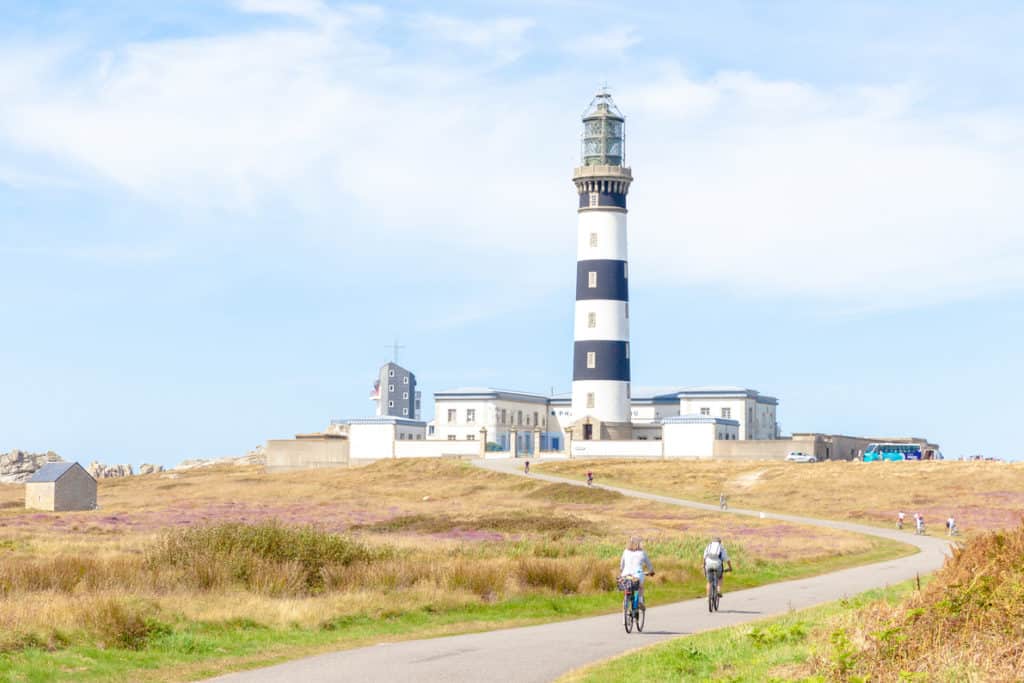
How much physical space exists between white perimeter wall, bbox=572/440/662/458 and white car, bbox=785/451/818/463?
10.8 m

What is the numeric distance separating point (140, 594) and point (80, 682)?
25.1ft

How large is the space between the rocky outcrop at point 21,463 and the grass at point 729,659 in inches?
5081

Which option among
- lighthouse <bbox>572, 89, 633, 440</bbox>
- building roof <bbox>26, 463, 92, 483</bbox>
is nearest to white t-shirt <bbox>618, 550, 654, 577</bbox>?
building roof <bbox>26, 463, 92, 483</bbox>

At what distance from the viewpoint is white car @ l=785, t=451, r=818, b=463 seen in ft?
331

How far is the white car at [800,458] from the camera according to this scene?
100969mm

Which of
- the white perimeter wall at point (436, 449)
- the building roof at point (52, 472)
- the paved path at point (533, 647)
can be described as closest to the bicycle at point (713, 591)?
the paved path at point (533, 647)

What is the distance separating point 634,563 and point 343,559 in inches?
376

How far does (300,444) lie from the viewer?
384 feet

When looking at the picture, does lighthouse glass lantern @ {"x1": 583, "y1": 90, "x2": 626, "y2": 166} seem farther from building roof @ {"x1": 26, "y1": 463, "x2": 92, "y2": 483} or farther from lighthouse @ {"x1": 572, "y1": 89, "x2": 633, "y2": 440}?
building roof @ {"x1": 26, "y1": 463, "x2": 92, "y2": 483}

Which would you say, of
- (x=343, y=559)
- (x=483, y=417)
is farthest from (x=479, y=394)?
(x=343, y=559)

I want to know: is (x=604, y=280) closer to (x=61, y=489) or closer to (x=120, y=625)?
(x=61, y=489)

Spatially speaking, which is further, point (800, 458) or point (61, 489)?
point (800, 458)

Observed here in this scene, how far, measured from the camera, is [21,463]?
5655 inches

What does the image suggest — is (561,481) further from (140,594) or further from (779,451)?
(140,594)
